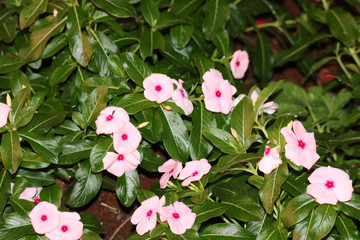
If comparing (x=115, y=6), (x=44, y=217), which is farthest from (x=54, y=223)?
(x=115, y=6)

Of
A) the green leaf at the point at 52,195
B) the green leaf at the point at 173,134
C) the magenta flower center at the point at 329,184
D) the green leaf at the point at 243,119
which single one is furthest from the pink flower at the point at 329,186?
the green leaf at the point at 52,195

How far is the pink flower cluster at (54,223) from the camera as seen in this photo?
2400mm

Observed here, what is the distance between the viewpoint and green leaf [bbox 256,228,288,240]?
2338 millimetres

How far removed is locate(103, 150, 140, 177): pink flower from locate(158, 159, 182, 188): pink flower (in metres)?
0.15

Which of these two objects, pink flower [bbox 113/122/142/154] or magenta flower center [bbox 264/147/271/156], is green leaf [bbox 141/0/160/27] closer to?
pink flower [bbox 113/122/142/154]

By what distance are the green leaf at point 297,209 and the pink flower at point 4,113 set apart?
121 cm

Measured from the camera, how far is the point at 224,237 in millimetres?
2354

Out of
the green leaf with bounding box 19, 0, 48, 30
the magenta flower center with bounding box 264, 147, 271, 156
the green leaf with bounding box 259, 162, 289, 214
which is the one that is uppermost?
the green leaf with bounding box 19, 0, 48, 30

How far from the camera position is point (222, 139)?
2459 millimetres

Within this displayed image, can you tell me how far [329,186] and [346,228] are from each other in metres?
0.19

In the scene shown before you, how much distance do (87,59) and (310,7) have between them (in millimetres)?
1808

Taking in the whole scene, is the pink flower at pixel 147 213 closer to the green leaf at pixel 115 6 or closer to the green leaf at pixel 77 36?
the green leaf at pixel 77 36

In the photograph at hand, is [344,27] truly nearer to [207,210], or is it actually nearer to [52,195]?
[207,210]

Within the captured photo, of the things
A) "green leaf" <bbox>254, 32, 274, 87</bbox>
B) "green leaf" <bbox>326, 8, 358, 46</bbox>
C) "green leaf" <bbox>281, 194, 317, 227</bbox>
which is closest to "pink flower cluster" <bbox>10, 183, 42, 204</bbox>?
"green leaf" <bbox>281, 194, 317, 227</bbox>
